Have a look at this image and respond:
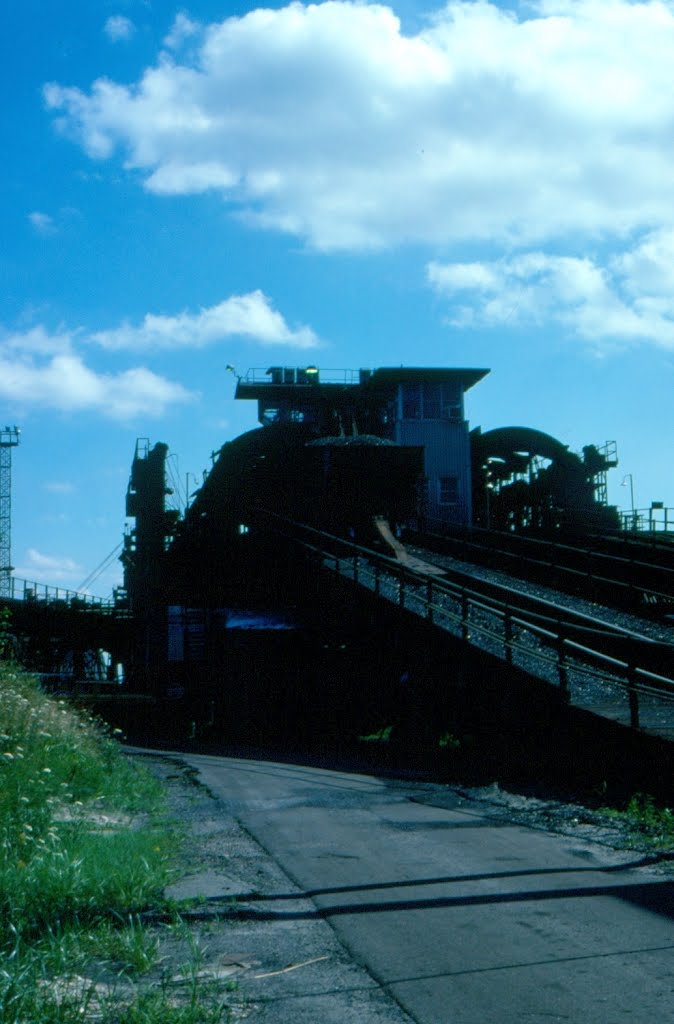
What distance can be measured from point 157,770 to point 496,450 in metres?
40.2

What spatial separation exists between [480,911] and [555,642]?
27.7 feet

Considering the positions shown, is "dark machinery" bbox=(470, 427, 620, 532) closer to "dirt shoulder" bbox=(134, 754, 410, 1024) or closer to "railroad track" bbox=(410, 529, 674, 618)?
"railroad track" bbox=(410, 529, 674, 618)

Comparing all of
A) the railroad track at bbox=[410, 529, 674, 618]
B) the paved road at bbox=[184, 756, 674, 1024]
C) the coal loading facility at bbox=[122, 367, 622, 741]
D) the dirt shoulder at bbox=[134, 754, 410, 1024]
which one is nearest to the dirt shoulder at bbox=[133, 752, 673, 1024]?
the dirt shoulder at bbox=[134, 754, 410, 1024]

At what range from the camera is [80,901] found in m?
6.11

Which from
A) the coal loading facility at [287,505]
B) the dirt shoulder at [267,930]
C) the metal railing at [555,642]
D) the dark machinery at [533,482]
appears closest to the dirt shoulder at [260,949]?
the dirt shoulder at [267,930]

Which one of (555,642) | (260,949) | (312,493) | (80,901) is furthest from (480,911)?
(312,493)

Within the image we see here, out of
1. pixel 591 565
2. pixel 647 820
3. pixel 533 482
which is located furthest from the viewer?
pixel 533 482

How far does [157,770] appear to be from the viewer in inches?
615

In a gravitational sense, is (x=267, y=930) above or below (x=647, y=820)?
above

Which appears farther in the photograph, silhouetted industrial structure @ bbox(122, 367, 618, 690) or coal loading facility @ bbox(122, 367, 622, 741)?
silhouetted industrial structure @ bbox(122, 367, 618, 690)

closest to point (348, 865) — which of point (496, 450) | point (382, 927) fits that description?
point (382, 927)

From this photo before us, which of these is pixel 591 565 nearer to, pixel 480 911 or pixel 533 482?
pixel 480 911

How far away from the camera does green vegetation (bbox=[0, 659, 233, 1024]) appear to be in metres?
4.39

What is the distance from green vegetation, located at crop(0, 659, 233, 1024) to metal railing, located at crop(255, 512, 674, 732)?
17.8ft
